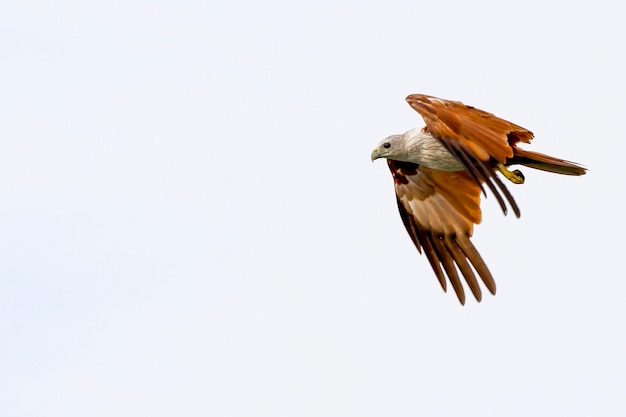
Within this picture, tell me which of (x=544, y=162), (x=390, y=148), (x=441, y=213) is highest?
(x=390, y=148)

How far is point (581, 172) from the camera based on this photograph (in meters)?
20.1

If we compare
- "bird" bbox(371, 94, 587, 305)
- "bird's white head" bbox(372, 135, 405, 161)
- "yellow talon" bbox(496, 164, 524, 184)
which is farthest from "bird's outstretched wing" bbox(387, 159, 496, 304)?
"yellow talon" bbox(496, 164, 524, 184)

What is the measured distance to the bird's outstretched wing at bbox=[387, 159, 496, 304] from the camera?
21.7m

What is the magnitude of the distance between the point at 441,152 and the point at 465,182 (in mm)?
1797

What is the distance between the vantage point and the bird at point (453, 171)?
756 inches

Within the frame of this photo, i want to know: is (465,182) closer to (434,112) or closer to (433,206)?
(433,206)

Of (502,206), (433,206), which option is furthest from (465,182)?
(502,206)

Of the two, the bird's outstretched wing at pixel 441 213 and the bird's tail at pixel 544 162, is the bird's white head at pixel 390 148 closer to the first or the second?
the bird's outstretched wing at pixel 441 213

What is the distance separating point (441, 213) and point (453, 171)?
70cm

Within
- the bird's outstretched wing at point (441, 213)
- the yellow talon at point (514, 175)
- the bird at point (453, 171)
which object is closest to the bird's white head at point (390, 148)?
the bird at point (453, 171)

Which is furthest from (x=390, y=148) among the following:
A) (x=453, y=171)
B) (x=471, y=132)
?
(x=471, y=132)

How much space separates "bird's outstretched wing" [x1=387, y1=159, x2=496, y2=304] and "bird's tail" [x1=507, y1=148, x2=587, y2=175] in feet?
5.81

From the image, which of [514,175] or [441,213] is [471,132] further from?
[441,213]

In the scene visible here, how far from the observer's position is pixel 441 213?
22234mm
